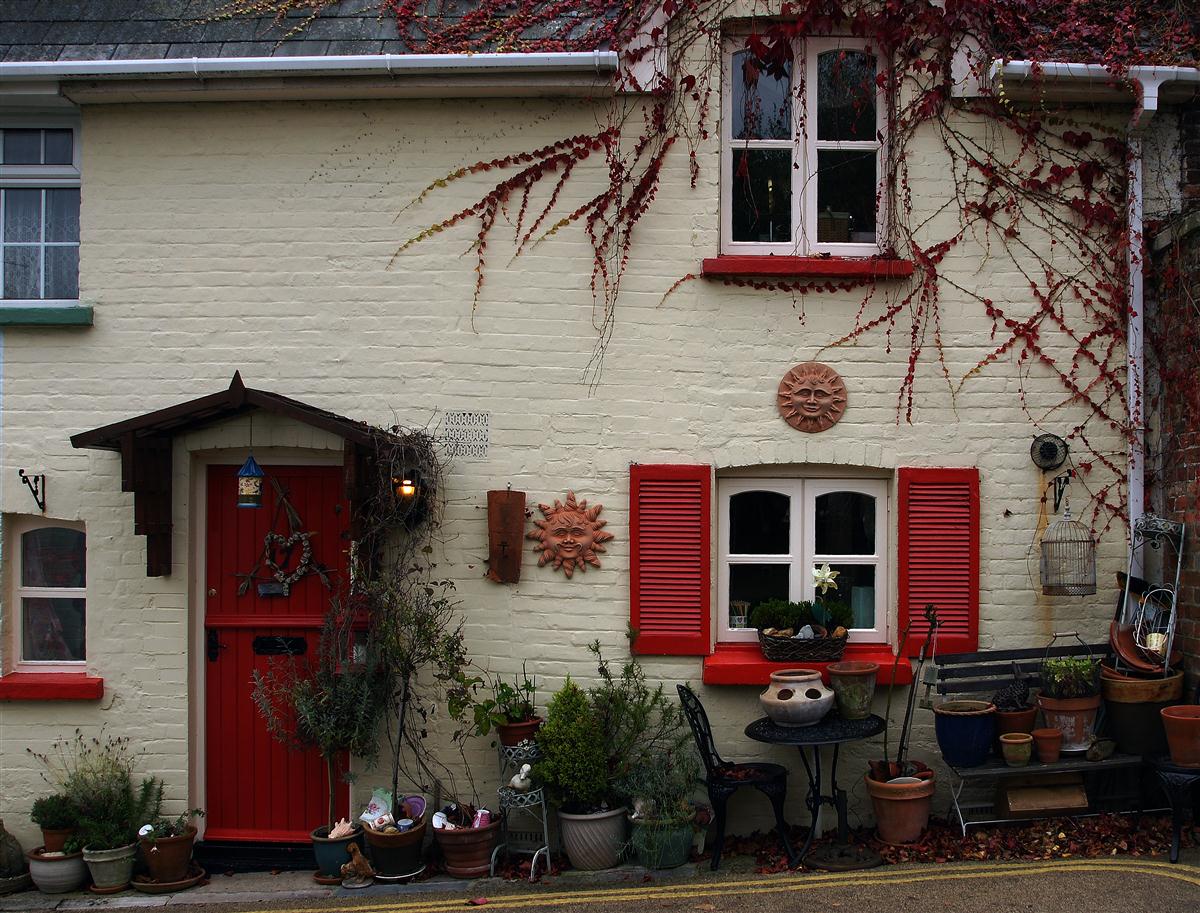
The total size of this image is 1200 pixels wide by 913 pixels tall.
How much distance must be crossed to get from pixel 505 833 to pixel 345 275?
375 centimetres

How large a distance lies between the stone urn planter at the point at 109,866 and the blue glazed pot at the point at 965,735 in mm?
5082

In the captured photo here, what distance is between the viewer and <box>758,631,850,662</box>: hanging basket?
23.2 feet

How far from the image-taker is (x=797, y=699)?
670 centimetres

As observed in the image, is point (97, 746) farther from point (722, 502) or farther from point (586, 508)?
point (722, 502)

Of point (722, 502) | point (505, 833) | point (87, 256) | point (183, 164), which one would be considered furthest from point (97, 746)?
point (722, 502)

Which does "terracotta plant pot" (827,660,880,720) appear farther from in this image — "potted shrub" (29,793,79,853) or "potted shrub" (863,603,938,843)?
"potted shrub" (29,793,79,853)

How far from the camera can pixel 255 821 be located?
745 cm

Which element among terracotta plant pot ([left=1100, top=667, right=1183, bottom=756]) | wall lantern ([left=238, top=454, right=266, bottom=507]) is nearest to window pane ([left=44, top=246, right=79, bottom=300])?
wall lantern ([left=238, top=454, right=266, bottom=507])

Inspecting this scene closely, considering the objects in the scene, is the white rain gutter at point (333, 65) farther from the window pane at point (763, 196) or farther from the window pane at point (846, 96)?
the window pane at point (846, 96)

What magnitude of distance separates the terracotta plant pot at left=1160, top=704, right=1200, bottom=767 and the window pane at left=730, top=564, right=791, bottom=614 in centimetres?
238

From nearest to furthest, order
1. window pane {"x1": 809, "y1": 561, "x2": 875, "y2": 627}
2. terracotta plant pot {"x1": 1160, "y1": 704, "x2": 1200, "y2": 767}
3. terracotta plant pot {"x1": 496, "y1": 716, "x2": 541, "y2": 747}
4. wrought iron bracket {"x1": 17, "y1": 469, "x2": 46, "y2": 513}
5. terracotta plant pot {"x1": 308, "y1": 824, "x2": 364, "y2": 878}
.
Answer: terracotta plant pot {"x1": 1160, "y1": 704, "x2": 1200, "y2": 767} → terracotta plant pot {"x1": 308, "y1": 824, "x2": 364, "y2": 878} → terracotta plant pot {"x1": 496, "y1": 716, "x2": 541, "y2": 747} → wrought iron bracket {"x1": 17, "y1": 469, "x2": 46, "y2": 513} → window pane {"x1": 809, "y1": 561, "x2": 875, "y2": 627}

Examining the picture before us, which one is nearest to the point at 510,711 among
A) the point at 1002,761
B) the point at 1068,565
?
the point at 1002,761

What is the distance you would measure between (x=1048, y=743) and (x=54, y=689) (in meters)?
6.25

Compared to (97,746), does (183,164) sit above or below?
above
